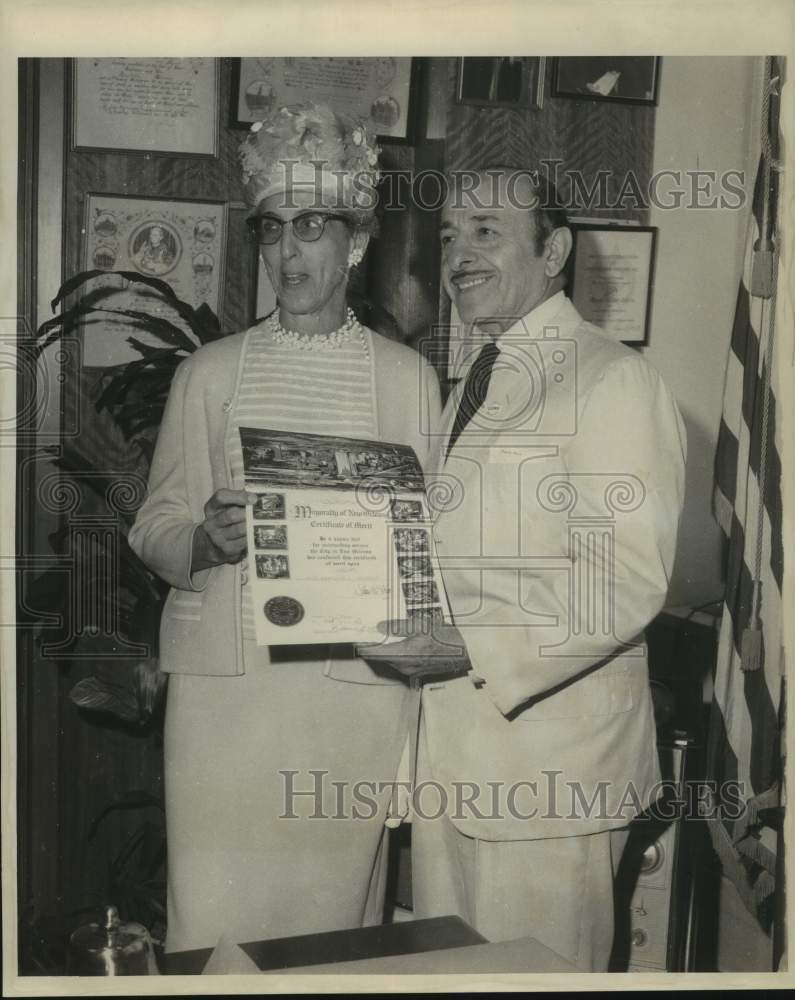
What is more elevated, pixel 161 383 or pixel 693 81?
pixel 693 81

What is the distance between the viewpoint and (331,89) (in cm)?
234

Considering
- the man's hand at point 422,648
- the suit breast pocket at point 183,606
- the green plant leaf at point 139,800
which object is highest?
the suit breast pocket at point 183,606

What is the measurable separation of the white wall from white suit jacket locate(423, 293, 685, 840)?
0.04 m

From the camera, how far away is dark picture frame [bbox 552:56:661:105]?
7.72ft

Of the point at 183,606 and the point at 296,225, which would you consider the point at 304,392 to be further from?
the point at 183,606

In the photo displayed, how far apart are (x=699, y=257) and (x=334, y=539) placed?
2.86 ft

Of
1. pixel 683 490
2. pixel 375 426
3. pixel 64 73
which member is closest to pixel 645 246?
pixel 683 490

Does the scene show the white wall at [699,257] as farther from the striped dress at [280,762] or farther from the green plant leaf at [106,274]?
the green plant leaf at [106,274]

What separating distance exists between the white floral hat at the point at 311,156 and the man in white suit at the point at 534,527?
0.18 metres

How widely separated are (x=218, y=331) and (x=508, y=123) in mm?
671

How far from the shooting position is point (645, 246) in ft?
7.68

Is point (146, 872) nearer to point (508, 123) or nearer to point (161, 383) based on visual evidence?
point (161, 383)

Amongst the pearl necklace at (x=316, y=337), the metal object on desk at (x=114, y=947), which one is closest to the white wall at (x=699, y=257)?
the pearl necklace at (x=316, y=337)

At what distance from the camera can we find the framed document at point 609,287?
91.5 inches
